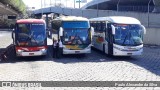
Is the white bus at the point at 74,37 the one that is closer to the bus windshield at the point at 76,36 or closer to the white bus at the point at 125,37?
the bus windshield at the point at 76,36

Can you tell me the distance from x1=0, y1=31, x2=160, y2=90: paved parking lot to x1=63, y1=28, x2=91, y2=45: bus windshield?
1260 millimetres

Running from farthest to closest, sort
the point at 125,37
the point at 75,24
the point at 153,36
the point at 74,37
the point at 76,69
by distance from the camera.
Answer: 1. the point at 153,36
2. the point at 75,24
3. the point at 74,37
4. the point at 125,37
5. the point at 76,69

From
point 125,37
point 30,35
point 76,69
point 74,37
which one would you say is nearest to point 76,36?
point 74,37

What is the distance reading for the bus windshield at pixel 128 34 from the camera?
22.7 metres

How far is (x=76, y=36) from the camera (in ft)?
76.9

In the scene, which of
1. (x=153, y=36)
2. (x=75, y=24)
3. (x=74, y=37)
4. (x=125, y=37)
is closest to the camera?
(x=125, y=37)

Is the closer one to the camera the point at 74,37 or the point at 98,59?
the point at 98,59

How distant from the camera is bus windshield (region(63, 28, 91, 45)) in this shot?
23.4 m

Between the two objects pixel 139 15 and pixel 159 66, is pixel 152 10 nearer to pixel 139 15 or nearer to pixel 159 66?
pixel 139 15

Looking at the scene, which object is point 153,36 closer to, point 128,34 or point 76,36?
point 128,34

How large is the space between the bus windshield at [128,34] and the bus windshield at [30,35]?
17.3ft

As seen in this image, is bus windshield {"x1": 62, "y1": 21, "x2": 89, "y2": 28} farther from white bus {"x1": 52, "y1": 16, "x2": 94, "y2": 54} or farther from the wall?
the wall

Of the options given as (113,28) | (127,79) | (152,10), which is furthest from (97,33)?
(152,10)

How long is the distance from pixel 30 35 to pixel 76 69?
18.0 ft
